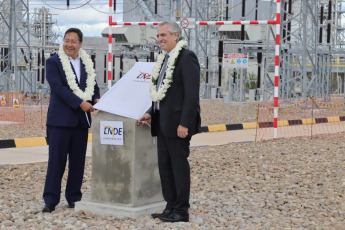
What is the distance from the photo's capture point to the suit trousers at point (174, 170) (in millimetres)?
6211

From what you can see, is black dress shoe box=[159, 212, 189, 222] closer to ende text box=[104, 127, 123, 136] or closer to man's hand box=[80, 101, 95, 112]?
ende text box=[104, 127, 123, 136]

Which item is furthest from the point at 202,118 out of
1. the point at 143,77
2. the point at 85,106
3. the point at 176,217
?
the point at 176,217

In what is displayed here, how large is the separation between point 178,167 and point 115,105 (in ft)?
2.78

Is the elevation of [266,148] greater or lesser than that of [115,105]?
lesser

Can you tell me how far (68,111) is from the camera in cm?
669

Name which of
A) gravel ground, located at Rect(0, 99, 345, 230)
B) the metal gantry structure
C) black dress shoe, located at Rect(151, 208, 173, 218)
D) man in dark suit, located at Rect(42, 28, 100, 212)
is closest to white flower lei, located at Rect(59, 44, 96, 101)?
man in dark suit, located at Rect(42, 28, 100, 212)

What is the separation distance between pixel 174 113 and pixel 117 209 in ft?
3.38

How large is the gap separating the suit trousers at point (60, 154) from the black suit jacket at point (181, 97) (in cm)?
99

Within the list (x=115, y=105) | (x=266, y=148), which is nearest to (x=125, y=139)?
(x=115, y=105)

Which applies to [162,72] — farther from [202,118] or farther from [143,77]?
[202,118]

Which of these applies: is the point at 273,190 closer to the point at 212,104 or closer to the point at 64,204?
the point at 64,204

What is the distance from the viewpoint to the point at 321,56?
119 ft

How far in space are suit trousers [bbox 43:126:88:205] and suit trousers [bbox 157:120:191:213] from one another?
3.00 ft

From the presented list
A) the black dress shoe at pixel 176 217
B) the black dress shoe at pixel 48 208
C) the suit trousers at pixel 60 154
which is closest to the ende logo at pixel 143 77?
the suit trousers at pixel 60 154
